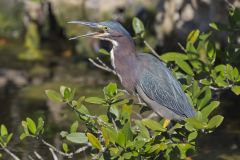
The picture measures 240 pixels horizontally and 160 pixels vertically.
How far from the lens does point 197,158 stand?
5359 mm

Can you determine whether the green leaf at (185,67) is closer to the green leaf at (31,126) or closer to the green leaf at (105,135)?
the green leaf at (105,135)

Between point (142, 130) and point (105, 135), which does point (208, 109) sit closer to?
point (142, 130)

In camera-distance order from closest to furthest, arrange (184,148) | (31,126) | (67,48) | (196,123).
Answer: (196,123)
(184,148)
(31,126)
(67,48)

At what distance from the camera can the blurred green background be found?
6.17 m

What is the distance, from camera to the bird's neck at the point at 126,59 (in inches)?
165

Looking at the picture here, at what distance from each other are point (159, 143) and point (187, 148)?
0.52 feet

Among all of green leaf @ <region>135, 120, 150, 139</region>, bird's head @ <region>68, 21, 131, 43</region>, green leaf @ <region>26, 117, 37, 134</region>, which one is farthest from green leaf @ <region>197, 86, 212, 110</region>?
green leaf @ <region>26, 117, 37, 134</region>

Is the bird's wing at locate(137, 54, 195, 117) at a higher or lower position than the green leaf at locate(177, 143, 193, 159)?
higher

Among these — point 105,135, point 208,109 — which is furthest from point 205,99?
point 105,135

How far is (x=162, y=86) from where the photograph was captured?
13.4 feet

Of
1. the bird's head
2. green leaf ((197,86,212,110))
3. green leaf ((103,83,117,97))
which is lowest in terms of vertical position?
green leaf ((197,86,212,110))

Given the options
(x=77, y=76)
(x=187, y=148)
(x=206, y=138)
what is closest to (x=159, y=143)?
(x=187, y=148)

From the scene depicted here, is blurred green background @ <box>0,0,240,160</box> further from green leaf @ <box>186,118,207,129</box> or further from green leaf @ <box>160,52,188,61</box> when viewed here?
green leaf @ <box>186,118,207,129</box>

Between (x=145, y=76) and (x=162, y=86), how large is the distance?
0.46ft
